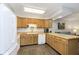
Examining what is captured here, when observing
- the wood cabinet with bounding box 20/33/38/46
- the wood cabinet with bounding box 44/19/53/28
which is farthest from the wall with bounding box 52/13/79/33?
the wood cabinet with bounding box 20/33/38/46

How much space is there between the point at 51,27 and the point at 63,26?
0.94m

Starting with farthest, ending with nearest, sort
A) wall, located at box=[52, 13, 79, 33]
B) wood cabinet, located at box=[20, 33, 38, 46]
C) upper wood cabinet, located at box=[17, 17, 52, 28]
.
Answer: upper wood cabinet, located at box=[17, 17, 52, 28], wood cabinet, located at box=[20, 33, 38, 46], wall, located at box=[52, 13, 79, 33]

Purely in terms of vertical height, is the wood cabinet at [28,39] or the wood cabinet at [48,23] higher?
the wood cabinet at [48,23]

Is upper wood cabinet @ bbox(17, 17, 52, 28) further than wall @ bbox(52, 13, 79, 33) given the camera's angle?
Yes

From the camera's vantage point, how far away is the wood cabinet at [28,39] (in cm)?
576

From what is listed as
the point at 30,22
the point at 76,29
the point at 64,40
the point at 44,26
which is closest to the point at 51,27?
the point at 44,26

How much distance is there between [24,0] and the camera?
0.99m

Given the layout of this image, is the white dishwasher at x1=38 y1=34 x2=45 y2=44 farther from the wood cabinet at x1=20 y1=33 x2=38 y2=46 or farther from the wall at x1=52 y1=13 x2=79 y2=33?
the wall at x1=52 y1=13 x2=79 y2=33

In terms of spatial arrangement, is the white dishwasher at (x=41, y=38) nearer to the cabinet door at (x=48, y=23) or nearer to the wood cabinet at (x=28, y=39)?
the wood cabinet at (x=28, y=39)

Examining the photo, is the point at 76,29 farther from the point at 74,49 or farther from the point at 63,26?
the point at 74,49

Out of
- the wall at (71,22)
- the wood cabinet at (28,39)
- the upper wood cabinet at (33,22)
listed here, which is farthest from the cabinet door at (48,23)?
the wood cabinet at (28,39)

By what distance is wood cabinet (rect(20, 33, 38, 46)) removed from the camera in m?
5.76
